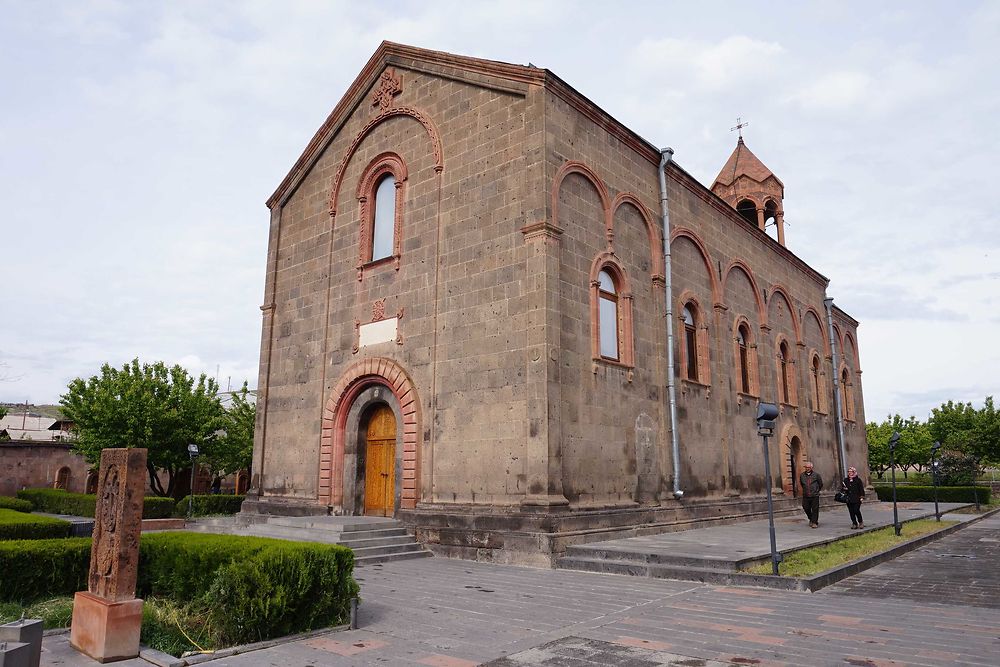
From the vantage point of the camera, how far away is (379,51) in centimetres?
1820

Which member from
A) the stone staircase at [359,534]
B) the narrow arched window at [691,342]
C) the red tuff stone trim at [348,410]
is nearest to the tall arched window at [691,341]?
the narrow arched window at [691,342]

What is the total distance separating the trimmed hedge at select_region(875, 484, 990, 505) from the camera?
3097cm

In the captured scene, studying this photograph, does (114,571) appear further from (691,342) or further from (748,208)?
(748,208)

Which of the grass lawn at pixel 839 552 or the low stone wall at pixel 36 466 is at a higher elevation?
the low stone wall at pixel 36 466

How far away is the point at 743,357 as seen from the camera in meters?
22.6

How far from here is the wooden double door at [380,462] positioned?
15930mm

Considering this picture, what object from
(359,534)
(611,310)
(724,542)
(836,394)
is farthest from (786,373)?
(359,534)

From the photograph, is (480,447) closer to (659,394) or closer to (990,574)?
(659,394)

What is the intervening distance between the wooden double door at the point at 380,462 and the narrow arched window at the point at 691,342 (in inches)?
334

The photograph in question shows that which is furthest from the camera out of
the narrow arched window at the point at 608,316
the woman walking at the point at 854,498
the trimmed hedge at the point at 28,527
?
the woman walking at the point at 854,498

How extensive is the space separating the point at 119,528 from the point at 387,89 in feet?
45.9

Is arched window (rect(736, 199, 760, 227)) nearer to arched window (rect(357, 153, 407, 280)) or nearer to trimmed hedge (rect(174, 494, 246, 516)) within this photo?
arched window (rect(357, 153, 407, 280))

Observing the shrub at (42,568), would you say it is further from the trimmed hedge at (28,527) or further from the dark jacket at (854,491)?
the dark jacket at (854,491)

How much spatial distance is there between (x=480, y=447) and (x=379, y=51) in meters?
11.1
